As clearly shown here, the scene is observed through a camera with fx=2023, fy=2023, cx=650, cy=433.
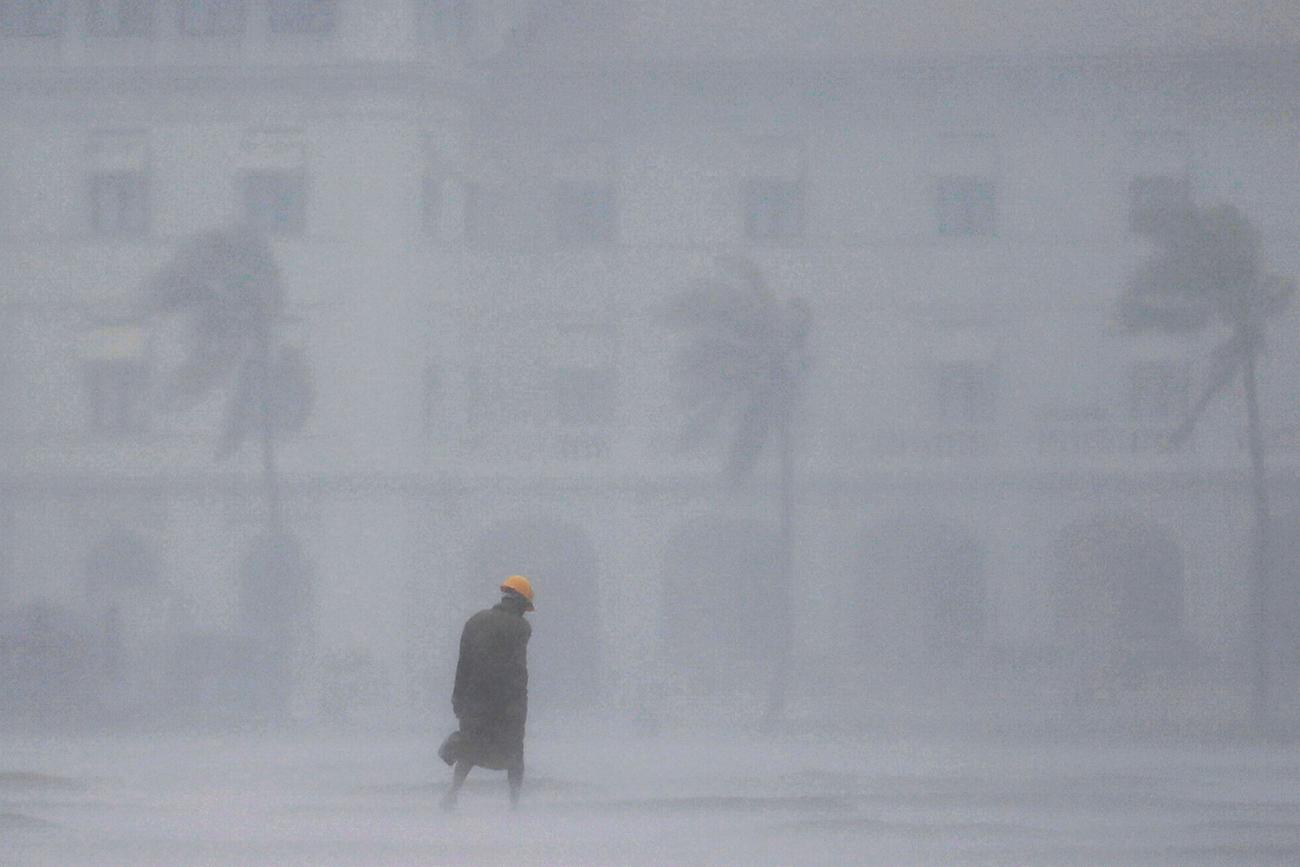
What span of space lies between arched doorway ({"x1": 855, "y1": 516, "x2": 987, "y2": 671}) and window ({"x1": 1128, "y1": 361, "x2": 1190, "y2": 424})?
10.6ft

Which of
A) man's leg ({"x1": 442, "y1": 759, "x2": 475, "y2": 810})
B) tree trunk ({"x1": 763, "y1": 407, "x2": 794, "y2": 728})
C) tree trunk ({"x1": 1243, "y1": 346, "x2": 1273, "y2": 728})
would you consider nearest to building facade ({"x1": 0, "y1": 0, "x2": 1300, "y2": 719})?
tree trunk ({"x1": 763, "y1": 407, "x2": 794, "y2": 728})

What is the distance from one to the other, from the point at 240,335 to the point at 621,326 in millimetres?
5868

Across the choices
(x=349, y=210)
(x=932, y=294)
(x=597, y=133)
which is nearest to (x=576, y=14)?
(x=597, y=133)

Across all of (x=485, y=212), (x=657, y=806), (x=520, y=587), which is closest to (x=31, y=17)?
(x=485, y=212)

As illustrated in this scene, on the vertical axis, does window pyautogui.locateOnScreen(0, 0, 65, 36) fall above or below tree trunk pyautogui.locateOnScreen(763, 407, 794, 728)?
above

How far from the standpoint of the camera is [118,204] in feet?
105

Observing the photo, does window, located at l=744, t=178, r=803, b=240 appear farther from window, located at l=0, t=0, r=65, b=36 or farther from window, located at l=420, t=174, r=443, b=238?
window, located at l=0, t=0, r=65, b=36

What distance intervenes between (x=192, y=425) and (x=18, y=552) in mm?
3253

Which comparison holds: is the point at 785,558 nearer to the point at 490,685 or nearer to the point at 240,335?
the point at 240,335

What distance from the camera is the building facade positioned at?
2998 cm

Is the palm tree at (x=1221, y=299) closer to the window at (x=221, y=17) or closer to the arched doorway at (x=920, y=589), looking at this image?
the arched doorway at (x=920, y=589)

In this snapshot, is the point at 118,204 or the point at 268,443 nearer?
the point at 268,443

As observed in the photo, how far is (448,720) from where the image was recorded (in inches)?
1132

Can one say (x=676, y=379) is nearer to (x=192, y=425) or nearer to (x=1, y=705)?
(x=192, y=425)
